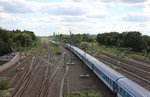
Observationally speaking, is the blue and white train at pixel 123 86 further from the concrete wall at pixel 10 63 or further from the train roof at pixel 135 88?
the concrete wall at pixel 10 63

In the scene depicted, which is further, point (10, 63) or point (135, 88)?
point (10, 63)

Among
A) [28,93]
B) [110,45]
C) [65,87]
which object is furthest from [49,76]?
[110,45]

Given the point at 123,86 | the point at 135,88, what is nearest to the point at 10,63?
the point at 123,86

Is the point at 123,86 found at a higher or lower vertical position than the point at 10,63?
higher

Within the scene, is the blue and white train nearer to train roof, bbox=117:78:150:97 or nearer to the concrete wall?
train roof, bbox=117:78:150:97

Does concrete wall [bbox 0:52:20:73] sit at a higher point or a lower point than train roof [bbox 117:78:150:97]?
lower

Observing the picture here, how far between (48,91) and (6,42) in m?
51.6

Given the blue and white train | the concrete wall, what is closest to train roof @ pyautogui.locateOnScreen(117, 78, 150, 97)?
the blue and white train

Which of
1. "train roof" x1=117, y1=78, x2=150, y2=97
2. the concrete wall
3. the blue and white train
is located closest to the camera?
"train roof" x1=117, y1=78, x2=150, y2=97

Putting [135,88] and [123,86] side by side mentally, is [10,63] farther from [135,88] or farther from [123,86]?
[135,88]

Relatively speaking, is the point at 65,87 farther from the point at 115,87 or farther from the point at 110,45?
the point at 110,45

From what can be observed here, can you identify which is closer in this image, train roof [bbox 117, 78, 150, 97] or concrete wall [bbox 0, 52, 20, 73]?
train roof [bbox 117, 78, 150, 97]

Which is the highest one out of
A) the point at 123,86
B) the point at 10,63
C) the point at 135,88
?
the point at 135,88

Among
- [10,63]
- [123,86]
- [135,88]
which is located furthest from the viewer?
[10,63]
